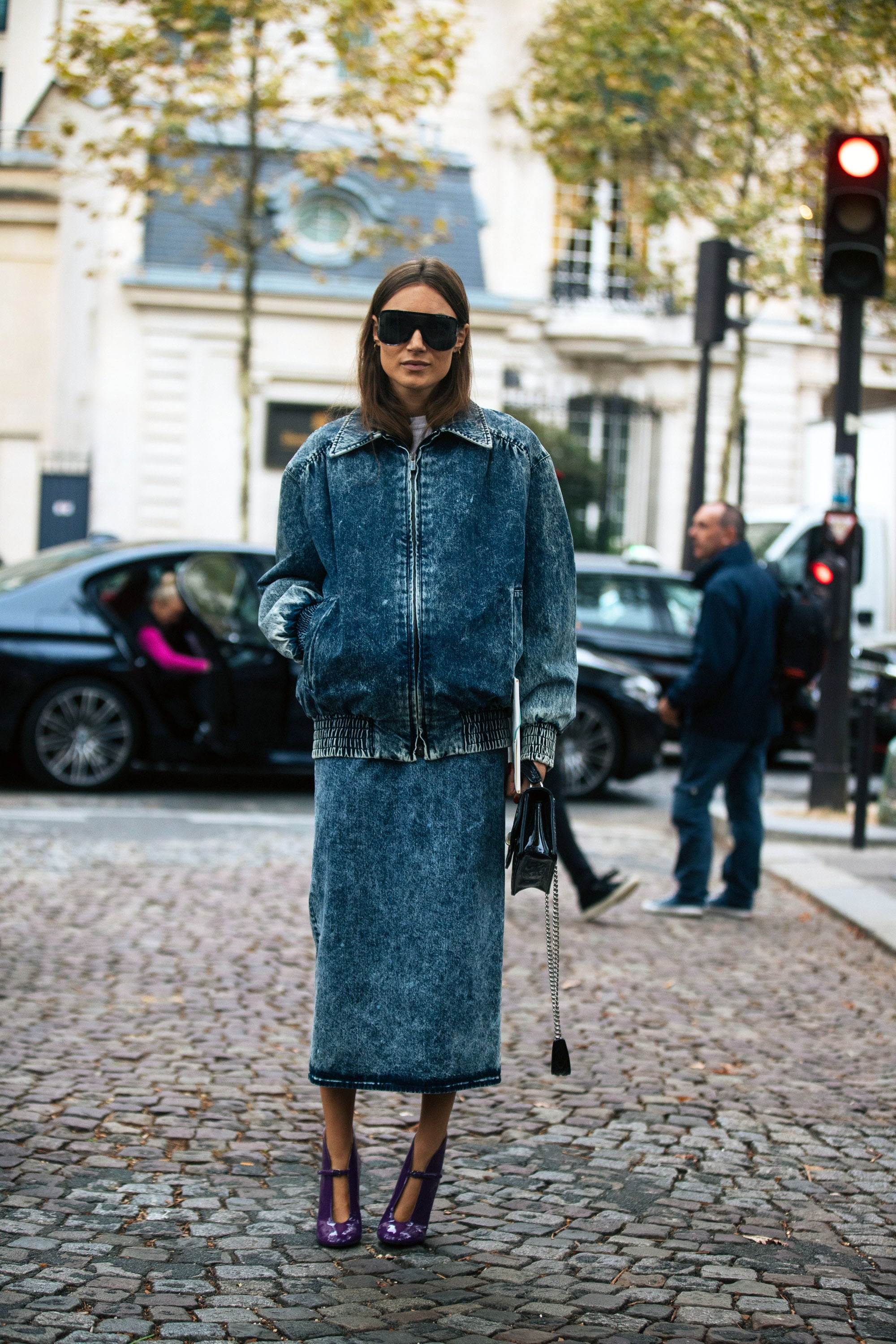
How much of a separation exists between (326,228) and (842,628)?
15.8m

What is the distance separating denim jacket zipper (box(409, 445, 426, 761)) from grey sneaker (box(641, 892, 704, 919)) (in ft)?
14.9

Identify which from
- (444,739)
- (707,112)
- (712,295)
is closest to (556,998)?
(444,739)

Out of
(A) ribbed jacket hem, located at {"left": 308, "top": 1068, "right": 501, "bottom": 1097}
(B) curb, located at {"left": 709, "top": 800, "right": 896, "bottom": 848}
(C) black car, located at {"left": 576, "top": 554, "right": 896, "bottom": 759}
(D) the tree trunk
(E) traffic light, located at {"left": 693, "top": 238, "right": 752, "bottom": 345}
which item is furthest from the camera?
(D) the tree trunk

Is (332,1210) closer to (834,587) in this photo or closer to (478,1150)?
(478,1150)

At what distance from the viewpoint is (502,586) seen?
3354mm

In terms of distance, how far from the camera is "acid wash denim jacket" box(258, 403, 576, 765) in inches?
129

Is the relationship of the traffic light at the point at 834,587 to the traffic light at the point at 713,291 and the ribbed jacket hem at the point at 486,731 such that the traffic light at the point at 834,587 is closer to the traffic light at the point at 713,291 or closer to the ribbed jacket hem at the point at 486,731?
the traffic light at the point at 713,291

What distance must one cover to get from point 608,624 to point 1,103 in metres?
18.4

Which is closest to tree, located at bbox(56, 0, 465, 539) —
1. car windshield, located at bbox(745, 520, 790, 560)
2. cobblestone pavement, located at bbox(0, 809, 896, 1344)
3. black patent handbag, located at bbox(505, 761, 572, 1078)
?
car windshield, located at bbox(745, 520, 790, 560)

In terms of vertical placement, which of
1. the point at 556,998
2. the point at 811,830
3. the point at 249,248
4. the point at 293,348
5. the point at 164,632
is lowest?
the point at 811,830

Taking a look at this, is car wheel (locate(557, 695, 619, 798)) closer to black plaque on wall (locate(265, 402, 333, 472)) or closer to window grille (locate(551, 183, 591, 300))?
black plaque on wall (locate(265, 402, 333, 472))

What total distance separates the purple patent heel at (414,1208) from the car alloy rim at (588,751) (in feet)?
26.0

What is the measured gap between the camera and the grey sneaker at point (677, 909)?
7613 millimetres

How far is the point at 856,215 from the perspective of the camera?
973 centimetres
